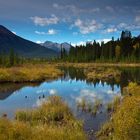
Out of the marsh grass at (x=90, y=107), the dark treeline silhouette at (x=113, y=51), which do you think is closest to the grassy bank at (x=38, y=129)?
the marsh grass at (x=90, y=107)

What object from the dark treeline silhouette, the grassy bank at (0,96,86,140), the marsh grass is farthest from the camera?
the dark treeline silhouette

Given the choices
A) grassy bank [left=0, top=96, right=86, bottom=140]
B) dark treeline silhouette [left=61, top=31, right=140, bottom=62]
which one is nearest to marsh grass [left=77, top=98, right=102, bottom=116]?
grassy bank [left=0, top=96, right=86, bottom=140]

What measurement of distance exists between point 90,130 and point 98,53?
456 ft

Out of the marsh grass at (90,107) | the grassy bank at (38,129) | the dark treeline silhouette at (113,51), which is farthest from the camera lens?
the dark treeline silhouette at (113,51)

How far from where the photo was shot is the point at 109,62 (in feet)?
453

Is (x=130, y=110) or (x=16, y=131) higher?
(x=130, y=110)

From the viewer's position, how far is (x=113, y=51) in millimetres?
145875

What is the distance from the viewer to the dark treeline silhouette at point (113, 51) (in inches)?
5384

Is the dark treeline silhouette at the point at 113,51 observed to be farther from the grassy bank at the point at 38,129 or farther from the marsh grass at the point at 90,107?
the grassy bank at the point at 38,129

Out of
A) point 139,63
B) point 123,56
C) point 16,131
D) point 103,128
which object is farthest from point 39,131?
point 123,56

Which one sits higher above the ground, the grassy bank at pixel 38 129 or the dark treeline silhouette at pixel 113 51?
the dark treeline silhouette at pixel 113 51

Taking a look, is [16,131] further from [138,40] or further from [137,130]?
[138,40]

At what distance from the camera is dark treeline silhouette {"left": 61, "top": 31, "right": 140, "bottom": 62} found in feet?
449

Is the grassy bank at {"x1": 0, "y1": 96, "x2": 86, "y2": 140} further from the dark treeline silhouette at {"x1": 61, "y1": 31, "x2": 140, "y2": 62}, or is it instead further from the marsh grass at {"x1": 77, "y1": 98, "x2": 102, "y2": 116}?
the dark treeline silhouette at {"x1": 61, "y1": 31, "x2": 140, "y2": 62}
